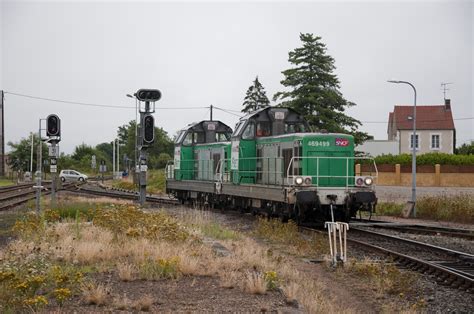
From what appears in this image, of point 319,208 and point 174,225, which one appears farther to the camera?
point 319,208

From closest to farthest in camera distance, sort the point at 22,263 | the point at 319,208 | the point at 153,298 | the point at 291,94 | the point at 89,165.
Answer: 1. the point at 153,298
2. the point at 22,263
3. the point at 319,208
4. the point at 291,94
5. the point at 89,165

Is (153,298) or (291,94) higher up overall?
(291,94)

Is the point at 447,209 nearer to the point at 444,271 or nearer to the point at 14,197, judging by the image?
the point at 444,271

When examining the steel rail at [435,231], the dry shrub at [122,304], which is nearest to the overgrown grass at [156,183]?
the steel rail at [435,231]

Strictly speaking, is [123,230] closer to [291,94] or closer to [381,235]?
[381,235]

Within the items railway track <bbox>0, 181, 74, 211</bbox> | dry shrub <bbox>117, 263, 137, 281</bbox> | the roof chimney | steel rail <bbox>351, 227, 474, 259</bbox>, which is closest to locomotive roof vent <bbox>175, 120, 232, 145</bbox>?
railway track <bbox>0, 181, 74, 211</bbox>

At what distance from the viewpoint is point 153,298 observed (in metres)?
7.53

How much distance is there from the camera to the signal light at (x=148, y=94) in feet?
51.5

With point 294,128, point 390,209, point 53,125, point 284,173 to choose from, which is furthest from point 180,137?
point 53,125

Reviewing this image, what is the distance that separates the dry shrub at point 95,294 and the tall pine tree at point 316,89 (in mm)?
33364

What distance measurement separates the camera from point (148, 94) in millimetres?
15781

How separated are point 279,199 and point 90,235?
274 inches

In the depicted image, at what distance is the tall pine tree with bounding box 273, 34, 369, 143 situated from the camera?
40250mm

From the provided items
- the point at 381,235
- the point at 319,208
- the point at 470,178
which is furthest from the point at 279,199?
the point at 470,178
